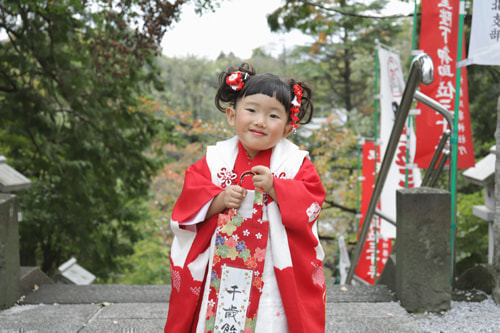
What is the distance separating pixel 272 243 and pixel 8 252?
7.30 ft

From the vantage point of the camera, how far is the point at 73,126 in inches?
249

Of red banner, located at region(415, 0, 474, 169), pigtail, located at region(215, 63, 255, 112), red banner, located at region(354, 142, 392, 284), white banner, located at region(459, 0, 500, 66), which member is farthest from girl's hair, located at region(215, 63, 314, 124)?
red banner, located at region(354, 142, 392, 284)

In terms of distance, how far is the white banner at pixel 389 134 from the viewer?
570 centimetres

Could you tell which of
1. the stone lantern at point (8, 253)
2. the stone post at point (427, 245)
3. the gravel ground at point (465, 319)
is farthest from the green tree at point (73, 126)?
the gravel ground at point (465, 319)

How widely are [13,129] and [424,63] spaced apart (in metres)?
4.96

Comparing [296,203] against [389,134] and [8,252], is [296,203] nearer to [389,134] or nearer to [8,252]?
[8,252]

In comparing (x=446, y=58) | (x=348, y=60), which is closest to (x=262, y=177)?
(x=446, y=58)

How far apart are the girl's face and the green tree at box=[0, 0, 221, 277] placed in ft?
10.6

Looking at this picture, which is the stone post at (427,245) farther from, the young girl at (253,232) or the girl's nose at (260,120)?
the girl's nose at (260,120)

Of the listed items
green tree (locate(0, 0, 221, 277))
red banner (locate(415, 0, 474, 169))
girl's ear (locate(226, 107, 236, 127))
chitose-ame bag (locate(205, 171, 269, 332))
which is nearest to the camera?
chitose-ame bag (locate(205, 171, 269, 332))

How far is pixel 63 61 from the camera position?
5906 millimetres

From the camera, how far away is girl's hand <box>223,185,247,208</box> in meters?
1.91

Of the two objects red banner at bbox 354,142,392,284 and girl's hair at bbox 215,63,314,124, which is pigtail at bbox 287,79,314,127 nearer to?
girl's hair at bbox 215,63,314,124

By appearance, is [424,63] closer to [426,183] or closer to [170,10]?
[426,183]
